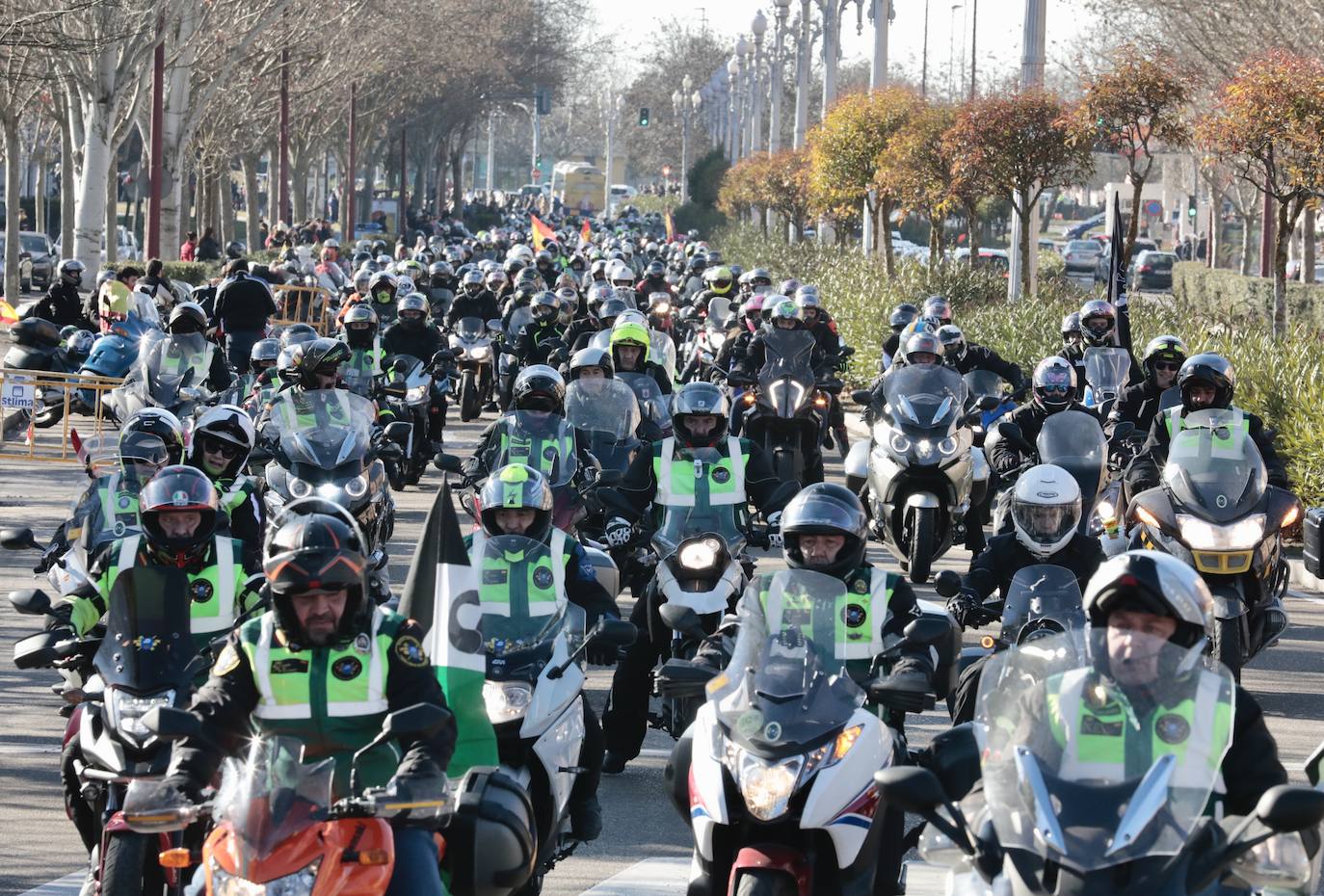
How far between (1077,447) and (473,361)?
37.8 feet

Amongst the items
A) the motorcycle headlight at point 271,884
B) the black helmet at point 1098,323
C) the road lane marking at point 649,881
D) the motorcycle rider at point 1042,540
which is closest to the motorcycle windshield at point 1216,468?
the motorcycle rider at point 1042,540

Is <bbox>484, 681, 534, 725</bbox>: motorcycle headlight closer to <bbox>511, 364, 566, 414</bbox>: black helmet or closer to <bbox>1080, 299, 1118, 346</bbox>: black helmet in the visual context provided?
<bbox>511, 364, 566, 414</bbox>: black helmet

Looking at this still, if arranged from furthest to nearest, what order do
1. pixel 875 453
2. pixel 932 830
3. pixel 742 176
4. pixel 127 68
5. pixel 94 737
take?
1. pixel 742 176
2. pixel 127 68
3. pixel 875 453
4. pixel 94 737
5. pixel 932 830

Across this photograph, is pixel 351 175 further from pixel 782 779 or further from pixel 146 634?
pixel 782 779

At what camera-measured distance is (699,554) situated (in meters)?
9.05

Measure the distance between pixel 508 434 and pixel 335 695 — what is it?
5.93 meters

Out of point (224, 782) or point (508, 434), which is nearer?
point (224, 782)

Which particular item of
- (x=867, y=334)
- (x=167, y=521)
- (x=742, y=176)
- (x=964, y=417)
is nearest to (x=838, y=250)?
(x=867, y=334)

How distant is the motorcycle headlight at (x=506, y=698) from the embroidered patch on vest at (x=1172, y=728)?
262 centimetres

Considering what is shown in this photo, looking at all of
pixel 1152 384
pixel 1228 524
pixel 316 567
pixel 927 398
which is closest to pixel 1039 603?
pixel 1228 524

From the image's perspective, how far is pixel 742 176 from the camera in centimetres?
6353

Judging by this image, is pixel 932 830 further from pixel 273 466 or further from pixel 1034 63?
pixel 1034 63

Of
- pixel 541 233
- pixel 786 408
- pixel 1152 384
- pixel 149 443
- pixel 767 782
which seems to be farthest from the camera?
pixel 541 233

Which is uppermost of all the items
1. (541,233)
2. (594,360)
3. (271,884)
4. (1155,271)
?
(541,233)
